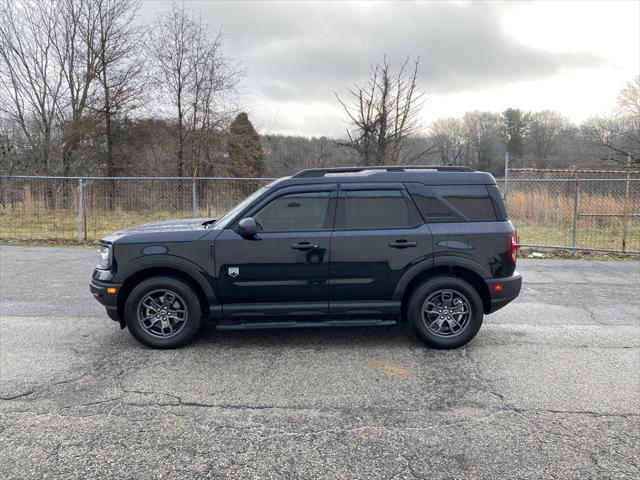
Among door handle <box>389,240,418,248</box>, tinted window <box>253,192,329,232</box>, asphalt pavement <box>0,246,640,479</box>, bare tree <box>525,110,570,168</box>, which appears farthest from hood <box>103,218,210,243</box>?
bare tree <box>525,110,570,168</box>

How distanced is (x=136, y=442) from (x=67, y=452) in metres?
0.41

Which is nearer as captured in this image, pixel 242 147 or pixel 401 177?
pixel 401 177

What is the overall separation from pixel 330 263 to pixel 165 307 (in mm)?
1803

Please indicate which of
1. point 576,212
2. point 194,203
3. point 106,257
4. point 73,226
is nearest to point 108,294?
point 106,257

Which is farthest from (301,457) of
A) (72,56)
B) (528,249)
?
(72,56)

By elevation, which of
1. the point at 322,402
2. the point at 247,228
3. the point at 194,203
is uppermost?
the point at 194,203

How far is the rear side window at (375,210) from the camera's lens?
15.7ft

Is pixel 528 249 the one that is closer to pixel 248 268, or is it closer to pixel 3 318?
pixel 248 268

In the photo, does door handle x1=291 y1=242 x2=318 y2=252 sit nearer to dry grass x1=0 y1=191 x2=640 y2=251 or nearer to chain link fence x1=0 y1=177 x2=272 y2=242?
chain link fence x1=0 y1=177 x2=272 y2=242

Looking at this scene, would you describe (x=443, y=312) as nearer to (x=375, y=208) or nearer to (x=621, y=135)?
(x=375, y=208)

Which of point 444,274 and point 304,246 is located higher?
point 304,246

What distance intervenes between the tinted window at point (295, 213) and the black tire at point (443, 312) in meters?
1.29

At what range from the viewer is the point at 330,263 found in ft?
15.4

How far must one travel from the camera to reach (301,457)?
2.83 meters
